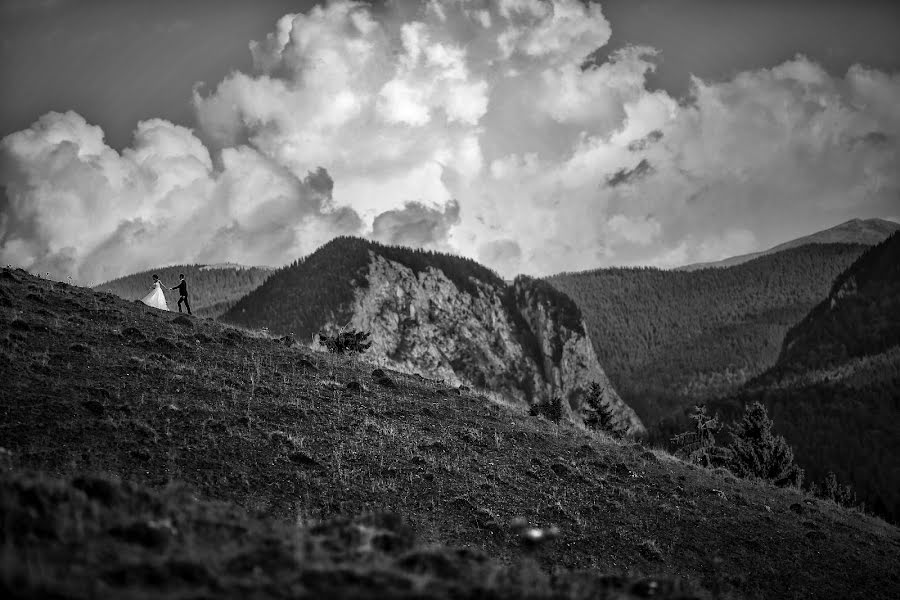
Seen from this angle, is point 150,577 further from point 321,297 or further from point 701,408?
point 321,297

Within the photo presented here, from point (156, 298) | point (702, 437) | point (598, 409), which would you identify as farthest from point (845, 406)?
point (156, 298)

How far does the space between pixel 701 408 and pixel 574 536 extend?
37313mm

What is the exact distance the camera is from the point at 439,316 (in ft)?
529

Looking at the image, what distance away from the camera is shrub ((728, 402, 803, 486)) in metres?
42.7

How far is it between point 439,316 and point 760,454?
121005mm

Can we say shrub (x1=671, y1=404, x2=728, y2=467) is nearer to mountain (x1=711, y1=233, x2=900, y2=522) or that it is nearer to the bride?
the bride

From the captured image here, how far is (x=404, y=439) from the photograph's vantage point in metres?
16.9

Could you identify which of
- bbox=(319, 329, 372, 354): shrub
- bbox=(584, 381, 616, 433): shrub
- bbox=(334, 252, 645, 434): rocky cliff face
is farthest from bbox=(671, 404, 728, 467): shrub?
bbox=(334, 252, 645, 434): rocky cliff face

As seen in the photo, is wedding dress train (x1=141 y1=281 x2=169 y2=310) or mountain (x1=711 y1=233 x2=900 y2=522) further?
mountain (x1=711 y1=233 x2=900 y2=522)

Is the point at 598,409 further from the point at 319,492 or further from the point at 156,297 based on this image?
the point at 319,492

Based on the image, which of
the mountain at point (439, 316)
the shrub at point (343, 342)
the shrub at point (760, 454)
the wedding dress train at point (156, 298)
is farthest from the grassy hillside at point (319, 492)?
the mountain at point (439, 316)

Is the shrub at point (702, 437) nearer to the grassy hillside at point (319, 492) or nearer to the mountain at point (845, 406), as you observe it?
the grassy hillside at point (319, 492)

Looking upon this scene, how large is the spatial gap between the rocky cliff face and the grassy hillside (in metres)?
111

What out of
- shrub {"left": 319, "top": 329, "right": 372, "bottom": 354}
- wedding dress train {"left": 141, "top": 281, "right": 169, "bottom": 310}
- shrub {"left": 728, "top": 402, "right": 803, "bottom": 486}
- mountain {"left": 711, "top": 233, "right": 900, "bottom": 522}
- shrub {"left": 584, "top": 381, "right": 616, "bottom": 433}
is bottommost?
mountain {"left": 711, "top": 233, "right": 900, "bottom": 522}
